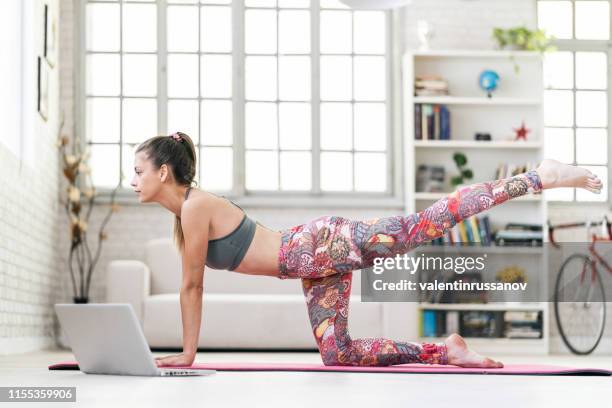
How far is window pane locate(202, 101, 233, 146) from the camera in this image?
859 centimetres

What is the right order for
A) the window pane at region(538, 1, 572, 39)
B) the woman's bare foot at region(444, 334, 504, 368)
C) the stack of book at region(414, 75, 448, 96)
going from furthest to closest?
1. the window pane at region(538, 1, 572, 39)
2. the stack of book at region(414, 75, 448, 96)
3. the woman's bare foot at region(444, 334, 504, 368)

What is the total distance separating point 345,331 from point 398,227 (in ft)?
1.65

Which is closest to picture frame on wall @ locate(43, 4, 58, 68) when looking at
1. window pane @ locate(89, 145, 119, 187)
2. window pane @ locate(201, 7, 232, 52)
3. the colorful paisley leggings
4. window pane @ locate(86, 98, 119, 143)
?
window pane @ locate(86, 98, 119, 143)

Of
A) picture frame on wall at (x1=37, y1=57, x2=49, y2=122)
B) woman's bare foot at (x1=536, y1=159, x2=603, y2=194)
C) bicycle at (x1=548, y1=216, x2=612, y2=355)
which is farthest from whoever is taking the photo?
bicycle at (x1=548, y1=216, x2=612, y2=355)

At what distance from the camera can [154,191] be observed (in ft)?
12.8

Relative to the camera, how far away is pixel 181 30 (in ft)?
28.3

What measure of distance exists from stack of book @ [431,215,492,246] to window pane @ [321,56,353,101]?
1.49m

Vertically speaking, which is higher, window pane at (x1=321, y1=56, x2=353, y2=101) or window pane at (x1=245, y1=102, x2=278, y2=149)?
window pane at (x1=321, y1=56, x2=353, y2=101)

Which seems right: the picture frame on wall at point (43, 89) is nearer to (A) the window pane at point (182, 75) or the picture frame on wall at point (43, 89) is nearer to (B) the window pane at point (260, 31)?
Result: (A) the window pane at point (182, 75)

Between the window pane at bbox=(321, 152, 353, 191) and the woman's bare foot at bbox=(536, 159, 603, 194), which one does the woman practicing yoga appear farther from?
the window pane at bbox=(321, 152, 353, 191)

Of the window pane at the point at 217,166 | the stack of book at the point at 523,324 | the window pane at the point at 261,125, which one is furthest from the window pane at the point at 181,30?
the stack of book at the point at 523,324

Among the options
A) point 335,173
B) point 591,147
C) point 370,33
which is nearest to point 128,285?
point 335,173

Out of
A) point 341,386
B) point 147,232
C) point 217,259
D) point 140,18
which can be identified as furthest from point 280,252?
point 140,18

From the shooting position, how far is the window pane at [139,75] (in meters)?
8.58
